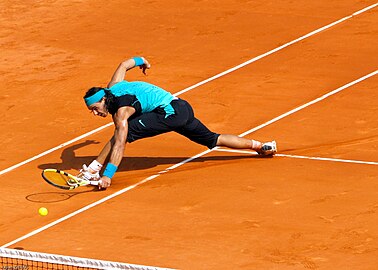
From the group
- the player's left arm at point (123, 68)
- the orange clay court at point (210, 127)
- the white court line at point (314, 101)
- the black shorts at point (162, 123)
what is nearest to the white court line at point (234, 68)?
the orange clay court at point (210, 127)

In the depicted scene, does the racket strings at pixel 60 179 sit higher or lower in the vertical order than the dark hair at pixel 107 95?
lower

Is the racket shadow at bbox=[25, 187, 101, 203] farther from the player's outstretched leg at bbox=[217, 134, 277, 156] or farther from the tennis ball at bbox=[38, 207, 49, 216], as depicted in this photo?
the player's outstretched leg at bbox=[217, 134, 277, 156]

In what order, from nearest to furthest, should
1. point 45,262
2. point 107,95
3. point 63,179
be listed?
point 45,262 → point 63,179 → point 107,95

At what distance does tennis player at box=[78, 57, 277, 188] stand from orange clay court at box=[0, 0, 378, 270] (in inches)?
15.4

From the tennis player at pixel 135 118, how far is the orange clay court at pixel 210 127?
0.39 m

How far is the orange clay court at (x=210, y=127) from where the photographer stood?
13.9m

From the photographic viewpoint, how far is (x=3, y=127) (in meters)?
18.8

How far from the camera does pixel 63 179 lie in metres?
15.5

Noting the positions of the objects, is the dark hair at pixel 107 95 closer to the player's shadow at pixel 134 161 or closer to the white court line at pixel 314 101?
the player's shadow at pixel 134 161

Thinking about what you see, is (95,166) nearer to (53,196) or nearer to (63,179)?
(63,179)

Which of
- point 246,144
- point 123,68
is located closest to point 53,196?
point 123,68

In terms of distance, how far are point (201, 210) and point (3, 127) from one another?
5.12 meters

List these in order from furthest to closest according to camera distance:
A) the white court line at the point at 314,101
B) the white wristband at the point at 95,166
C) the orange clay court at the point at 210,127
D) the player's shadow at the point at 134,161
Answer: the white court line at the point at 314,101 < the player's shadow at the point at 134,161 < the white wristband at the point at 95,166 < the orange clay court at the point at 210,127

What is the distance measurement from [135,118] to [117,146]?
67 cm
